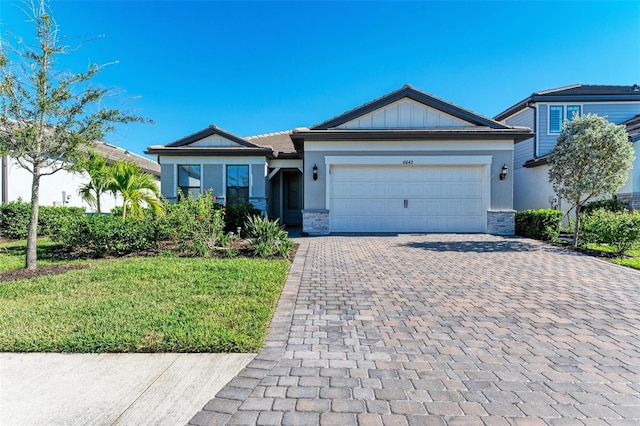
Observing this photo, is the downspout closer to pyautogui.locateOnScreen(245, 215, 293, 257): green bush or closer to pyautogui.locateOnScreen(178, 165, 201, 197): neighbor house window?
pyautogui.locateOnScreen(178, 165, 201, 197): neighbor house window

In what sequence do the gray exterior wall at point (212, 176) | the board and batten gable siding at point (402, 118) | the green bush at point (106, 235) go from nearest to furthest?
the green bush at point (106, 235)
the board and batten gable siding at point (402, 118)
the gray exterior wall at point (212, 176)

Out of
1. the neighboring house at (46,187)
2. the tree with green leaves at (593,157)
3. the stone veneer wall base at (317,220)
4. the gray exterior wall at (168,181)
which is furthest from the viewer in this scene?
the gray exterior wall at (168,181)

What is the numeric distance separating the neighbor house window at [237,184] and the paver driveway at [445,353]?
937cm

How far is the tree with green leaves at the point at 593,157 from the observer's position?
7918 millimetres

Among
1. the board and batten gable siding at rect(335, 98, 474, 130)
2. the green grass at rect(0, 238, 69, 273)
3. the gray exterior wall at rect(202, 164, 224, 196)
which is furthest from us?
the gray exterior wall at rect(202, 164, 224, 196)

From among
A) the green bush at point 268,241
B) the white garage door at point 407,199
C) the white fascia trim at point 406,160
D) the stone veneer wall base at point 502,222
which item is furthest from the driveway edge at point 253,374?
the stone veneer wall base at point 502,222

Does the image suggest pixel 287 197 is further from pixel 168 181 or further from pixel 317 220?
pixel 168 181

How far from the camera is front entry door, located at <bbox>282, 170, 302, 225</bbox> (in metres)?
16.3

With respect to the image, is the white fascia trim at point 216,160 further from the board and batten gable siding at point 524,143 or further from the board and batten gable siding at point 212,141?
the board and batten gable siding at point 524,143

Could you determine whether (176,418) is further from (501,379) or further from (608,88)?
(608,88)

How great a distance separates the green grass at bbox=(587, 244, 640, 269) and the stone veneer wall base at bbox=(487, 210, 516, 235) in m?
2.49

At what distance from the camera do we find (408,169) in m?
11.4

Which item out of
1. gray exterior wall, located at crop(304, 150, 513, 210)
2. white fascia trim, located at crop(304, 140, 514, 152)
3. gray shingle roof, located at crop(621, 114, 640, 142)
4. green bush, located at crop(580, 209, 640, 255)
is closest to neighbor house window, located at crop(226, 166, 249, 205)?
gray exterior wall, located at crop(304, 150, 513, 210)

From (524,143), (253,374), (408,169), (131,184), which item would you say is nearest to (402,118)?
(408,169)
